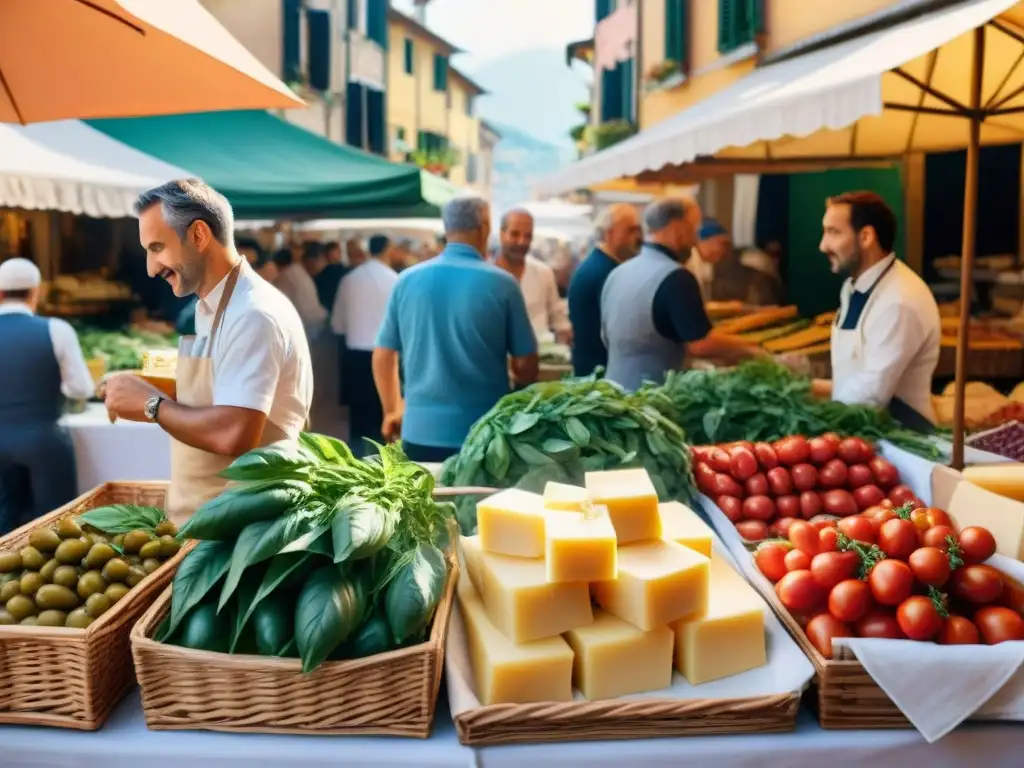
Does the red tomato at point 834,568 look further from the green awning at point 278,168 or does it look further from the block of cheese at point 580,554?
the green awning at point 278,168

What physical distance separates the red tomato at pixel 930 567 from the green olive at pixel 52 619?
1.74 meters

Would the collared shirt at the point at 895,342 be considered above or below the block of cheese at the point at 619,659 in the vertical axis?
above

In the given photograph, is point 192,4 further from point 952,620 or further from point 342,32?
point 342,32

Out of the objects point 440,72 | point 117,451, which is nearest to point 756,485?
point 117,451

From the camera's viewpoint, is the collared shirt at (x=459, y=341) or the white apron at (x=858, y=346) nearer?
the white apron at (x=858, y=346)

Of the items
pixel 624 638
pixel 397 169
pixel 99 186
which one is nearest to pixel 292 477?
pixel 624 638

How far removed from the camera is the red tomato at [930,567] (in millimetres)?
2084

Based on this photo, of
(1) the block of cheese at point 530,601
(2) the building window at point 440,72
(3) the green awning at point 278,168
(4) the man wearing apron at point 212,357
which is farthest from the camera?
(2) the building window at point 440,72

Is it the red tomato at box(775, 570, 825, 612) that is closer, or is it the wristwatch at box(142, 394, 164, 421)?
the red tomato at box(775, 570, 825, 612)

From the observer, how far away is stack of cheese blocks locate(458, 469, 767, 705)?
190 centimetres

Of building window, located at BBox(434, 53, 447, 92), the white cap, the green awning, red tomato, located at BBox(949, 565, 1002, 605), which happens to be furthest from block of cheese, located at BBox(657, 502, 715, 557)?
building window, located at BBox(434, 53, 447, 92)

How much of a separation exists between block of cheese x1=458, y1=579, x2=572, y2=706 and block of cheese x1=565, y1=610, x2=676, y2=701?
1.3 inches

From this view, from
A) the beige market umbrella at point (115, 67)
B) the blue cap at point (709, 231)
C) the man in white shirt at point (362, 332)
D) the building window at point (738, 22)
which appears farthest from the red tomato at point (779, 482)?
the building window at point (738, 22)

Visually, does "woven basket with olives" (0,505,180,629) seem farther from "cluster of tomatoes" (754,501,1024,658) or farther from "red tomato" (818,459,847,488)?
"red tomato" (818,459,847,488)
